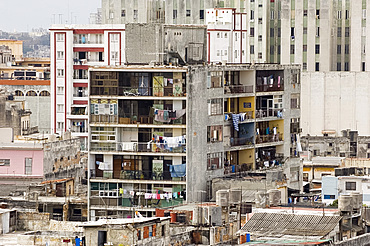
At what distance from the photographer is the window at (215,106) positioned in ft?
251

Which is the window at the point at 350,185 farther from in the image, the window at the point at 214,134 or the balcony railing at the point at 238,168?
the window at the point at 214,134

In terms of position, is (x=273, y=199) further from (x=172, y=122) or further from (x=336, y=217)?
(x=172, y=122)

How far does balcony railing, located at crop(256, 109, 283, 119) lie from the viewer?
270 feet

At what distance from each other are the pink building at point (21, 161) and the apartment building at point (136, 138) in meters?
11.6

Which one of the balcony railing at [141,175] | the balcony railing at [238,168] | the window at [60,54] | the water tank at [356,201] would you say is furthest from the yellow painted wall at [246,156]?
the window at [60,54]

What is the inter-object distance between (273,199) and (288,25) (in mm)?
98186

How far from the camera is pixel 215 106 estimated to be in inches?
3031

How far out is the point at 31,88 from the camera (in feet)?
496

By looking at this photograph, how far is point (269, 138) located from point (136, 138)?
11251 millimetres

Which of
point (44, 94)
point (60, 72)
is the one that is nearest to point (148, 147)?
point (60, 72)

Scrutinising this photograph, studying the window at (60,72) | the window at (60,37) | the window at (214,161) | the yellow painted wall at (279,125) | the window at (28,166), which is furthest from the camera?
the window at (60,72)

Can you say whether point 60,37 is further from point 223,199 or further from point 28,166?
point 223,199

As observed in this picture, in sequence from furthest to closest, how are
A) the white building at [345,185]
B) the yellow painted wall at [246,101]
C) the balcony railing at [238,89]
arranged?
the white building at [345,185], the yellow painted wall at [246,101], the balcony railing at [238,89]

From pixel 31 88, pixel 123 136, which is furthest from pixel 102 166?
pixel 31 88
